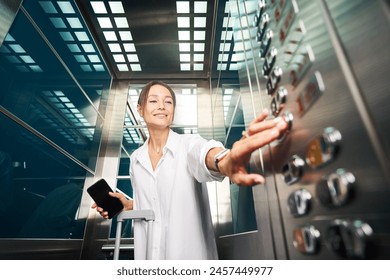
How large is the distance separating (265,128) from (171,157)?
73 cm

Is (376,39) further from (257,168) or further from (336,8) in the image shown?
(257,168)

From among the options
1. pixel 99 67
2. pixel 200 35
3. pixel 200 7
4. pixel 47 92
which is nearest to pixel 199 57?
pixel 200 35

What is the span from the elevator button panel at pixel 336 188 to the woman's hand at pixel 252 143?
117 millimetres

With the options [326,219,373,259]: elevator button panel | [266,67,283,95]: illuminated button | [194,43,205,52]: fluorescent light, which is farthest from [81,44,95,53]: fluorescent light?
[326,219,373,259]: elevator button panel

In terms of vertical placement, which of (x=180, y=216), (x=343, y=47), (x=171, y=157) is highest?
(x=171, y=157)

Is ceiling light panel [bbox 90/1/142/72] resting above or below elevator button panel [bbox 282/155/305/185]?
above

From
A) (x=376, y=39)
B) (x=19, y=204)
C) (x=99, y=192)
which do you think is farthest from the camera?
(x=19, y=204)

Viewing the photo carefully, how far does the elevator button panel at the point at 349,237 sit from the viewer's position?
8.0 inches

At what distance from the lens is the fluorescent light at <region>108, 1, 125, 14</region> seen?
1.60 meters

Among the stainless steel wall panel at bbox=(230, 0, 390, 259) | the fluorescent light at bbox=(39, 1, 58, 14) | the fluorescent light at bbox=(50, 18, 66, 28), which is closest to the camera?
the stainless steel wall panel at bbox=(230, 0, 390, 259)

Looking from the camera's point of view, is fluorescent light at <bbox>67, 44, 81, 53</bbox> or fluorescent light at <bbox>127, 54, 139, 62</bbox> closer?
fluorescent light at <bbox>67, 44, 81, 53</bbox>

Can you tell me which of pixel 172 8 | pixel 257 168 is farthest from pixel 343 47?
pixel 172 8

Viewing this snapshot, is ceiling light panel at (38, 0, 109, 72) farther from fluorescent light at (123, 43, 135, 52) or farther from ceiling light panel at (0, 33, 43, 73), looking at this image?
ceiling light panel at (0, 33, 43, 73)

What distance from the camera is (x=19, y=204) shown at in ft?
3.62
